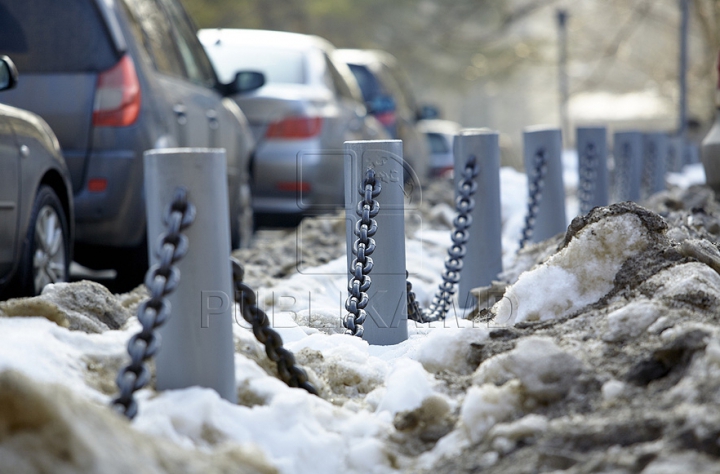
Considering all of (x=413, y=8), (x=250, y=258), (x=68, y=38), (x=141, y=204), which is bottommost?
(x=250, y=258)

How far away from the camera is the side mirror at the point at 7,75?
4.54 m

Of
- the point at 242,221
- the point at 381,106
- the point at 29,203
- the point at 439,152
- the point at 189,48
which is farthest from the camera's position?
the point at 439,152

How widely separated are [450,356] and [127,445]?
1.40 m

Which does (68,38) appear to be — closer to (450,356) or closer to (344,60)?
(450,356)

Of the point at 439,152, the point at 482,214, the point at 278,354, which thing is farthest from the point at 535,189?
the point at 439,152

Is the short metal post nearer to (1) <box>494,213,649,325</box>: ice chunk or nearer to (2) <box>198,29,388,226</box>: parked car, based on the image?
(2) <box>198,29,388,226</box>: parked car

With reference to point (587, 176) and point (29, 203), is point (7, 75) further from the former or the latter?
point (587, 176)

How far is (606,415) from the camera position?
2619 mm

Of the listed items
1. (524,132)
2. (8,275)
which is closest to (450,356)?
(8,275)

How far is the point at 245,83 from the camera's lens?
7918 millimetres

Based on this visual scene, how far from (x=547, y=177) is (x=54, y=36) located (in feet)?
9.92

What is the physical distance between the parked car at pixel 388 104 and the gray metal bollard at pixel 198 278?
10356 millimetres

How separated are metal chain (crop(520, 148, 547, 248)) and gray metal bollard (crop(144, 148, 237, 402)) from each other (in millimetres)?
3090

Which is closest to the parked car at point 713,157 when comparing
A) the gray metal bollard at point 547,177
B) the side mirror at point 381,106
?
the gray metal bollard at point 547,177
